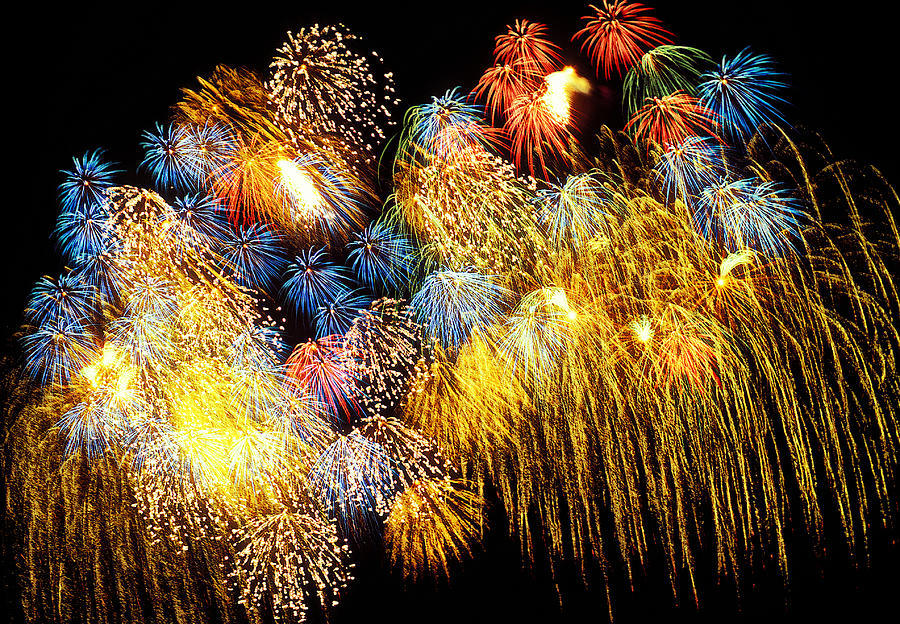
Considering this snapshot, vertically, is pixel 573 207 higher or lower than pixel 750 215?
higher

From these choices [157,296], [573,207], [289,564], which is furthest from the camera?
[289,564]

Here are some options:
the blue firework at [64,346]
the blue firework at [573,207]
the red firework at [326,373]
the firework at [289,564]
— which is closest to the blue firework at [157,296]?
the blue firework at [64,346]

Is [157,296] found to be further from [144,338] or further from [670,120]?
[670,120]

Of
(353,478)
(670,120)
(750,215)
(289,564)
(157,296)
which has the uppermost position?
(670,120)

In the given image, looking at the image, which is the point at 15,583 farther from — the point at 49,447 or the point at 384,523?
the point at 384,523

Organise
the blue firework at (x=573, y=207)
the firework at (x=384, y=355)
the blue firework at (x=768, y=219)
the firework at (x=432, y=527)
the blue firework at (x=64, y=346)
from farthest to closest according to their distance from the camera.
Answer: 1. the blue firework at (x=64, y=346)
2. the firework at (x=432, y=527)
3. the firework at (x=384, y=355)
4. the blue firework at (x=573, y=207)
5. the blue firework at (x=768, y=219)

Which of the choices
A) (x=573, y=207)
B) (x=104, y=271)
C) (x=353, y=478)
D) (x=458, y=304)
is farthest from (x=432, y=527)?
(x=104, y=271)

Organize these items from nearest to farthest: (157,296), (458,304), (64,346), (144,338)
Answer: (458,304)
(157,296)
(144,338)
(64,346)

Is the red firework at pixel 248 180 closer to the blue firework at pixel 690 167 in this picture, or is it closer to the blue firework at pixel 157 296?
the blue firework at pixel 157 296
